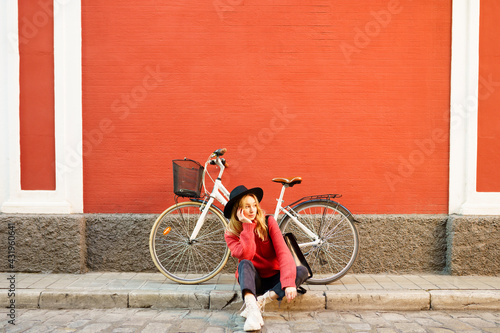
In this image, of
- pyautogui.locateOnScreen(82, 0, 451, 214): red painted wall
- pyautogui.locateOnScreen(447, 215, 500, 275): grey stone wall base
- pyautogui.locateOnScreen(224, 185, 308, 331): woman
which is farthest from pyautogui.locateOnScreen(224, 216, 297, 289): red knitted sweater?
pyautogui.locateOnScreen(447, 215, 500, 275): grey stone wall base

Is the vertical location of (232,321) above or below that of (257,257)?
below

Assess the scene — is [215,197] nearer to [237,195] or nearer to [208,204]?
[208,204]

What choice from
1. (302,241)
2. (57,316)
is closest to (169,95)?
(302,241)

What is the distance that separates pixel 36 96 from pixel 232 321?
12.3ft

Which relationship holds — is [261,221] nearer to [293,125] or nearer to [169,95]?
[293,125]

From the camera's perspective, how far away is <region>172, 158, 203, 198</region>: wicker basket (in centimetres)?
465

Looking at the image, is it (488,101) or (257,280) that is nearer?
(257,280)

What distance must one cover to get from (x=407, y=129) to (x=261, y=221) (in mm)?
2549

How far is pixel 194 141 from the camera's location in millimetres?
5477

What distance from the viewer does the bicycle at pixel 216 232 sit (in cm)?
484

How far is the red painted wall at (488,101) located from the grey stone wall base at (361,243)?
0.55 m

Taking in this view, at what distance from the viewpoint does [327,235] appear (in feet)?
16.4

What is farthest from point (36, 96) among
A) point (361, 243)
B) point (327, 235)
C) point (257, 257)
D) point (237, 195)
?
point (361, 243)

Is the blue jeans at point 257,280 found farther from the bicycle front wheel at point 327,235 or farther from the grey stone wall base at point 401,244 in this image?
the grey stone wall base at point 401,244
